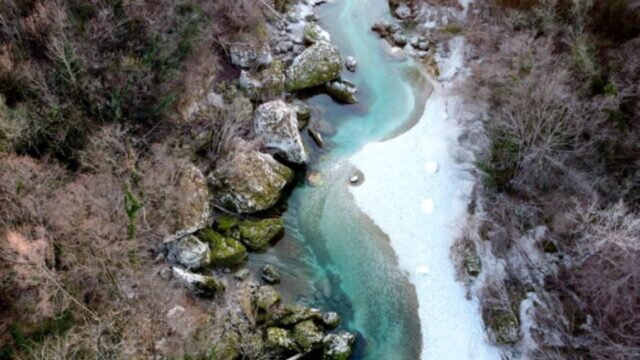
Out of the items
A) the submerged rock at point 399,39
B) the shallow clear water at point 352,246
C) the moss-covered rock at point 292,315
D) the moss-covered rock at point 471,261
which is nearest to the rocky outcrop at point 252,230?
the shallow clear water at point 352,246

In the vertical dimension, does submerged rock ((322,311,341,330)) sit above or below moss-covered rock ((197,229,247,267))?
below

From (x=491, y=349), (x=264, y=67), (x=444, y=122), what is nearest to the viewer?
(x=491, y=349)

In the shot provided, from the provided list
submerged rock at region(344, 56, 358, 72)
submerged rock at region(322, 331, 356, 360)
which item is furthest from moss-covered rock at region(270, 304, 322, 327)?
submerged rock at region(344, 56, 358, 72)

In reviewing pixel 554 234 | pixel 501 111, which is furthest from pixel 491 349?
pixel 501 111

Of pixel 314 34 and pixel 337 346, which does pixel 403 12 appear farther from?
pixel 337 346

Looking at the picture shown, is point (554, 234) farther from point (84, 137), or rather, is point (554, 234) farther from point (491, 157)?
point (84, 137)

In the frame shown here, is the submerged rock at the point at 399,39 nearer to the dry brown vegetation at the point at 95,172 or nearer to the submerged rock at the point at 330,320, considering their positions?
the dry brown vegetation at the point at 95,172

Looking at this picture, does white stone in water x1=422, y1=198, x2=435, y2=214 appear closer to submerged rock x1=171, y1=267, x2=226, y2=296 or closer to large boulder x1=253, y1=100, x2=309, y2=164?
large boulder x1=253, y1=100, x2=309, y2=164
